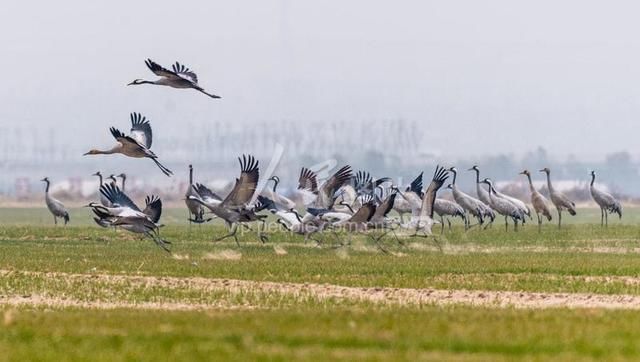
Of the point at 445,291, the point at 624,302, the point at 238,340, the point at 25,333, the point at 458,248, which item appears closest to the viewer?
the point at 238,340

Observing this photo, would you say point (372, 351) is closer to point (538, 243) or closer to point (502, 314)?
point (502, 314)

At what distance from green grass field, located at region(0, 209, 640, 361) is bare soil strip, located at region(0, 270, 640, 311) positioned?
0.08m

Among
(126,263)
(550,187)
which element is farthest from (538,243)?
(126,263)

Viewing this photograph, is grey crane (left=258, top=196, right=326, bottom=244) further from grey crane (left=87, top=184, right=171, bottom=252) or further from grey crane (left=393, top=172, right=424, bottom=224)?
grey crane (left=393, top=172, right=424, bottom=224)

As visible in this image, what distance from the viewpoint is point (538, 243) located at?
41.8m

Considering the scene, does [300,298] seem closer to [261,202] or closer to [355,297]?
[355,297]

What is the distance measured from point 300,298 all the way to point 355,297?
102 centimetres

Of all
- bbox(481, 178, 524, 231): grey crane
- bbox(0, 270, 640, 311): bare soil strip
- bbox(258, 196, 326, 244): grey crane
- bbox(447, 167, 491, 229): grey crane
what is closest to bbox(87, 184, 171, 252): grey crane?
bbox(258, 196, 326, 244): grey crane

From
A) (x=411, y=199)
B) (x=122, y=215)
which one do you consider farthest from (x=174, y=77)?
(x=411, y=199)

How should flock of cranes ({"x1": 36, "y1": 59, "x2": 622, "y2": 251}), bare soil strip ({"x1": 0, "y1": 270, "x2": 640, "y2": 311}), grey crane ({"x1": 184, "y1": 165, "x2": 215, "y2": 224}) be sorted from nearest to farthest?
bare soil strip ({"x1": 0, "y1": 270, "x2": 640, "y2": 311}), flock of cranes ({"x1": 36, "y1": 59, "x2": 622, "y2": 251}), grey crane ({"x1": 184, "y1": 165, "x2": 215, "y2": 224})

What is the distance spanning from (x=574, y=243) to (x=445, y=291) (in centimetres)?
1899

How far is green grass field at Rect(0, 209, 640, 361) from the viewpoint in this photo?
1338 cm

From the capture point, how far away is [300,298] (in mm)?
22016

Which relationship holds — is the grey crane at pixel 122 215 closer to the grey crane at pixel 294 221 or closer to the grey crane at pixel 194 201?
the grey crane at pixel 194 201
